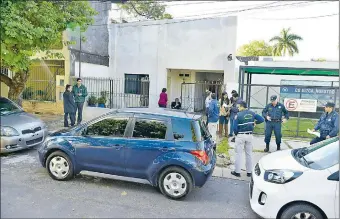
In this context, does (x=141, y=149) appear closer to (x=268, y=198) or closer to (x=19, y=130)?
(x=268, y=198)

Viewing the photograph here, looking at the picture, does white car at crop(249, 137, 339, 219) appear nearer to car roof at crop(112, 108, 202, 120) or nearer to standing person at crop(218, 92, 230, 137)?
car roof at crop(112, 108, 202, 120)

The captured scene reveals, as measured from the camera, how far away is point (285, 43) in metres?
38.1

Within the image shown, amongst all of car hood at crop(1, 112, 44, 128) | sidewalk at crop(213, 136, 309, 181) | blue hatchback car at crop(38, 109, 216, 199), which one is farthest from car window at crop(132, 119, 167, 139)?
car hood at crop(1, 112, 44, 128)

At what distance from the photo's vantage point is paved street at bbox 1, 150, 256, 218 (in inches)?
164

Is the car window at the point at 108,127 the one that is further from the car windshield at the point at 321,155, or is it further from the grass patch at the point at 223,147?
the grass patch at the point at 223,147

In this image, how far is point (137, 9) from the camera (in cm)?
2091

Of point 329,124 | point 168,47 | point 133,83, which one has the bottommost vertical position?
point 329,124

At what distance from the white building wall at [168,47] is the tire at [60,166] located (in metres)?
10.5

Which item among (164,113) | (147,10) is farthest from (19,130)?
(147,10)

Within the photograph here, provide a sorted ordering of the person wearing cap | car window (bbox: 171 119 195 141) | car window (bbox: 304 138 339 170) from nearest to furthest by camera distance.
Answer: car window (bbox: 304 138 339 170)
car window (bbox: 171 119 195 141)
the person wearing cap

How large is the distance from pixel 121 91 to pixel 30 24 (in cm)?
889

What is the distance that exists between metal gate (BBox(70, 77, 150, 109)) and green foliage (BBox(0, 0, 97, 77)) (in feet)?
14.5

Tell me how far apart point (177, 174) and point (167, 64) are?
444 inches

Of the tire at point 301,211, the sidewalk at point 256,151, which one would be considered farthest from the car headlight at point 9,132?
the tire at point 301,211
